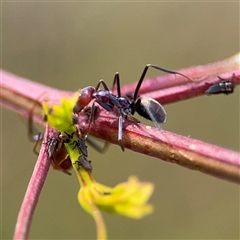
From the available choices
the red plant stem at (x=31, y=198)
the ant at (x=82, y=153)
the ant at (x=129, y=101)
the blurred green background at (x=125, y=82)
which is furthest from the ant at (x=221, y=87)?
the blurred green background at (x=125, y=82)

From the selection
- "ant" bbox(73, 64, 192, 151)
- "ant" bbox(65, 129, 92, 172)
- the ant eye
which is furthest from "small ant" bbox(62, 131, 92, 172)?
the ant eye

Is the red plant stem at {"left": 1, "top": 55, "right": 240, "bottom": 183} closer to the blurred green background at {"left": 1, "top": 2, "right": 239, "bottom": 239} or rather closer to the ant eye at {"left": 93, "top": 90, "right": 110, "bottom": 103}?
the ant eye at {"left": 93, "top": 90, "right": 110, "bottom": 103}

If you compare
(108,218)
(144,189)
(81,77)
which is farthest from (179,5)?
(144,189)

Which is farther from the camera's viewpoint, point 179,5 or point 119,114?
point 179,5

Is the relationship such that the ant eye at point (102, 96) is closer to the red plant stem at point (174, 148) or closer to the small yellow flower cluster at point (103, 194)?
the red plant stem at point (174, 148)

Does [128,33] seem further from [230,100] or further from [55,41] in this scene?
[230,100]

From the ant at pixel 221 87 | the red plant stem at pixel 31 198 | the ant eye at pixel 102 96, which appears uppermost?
the ant eye at pixel 102 96
